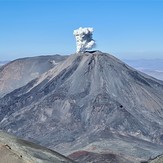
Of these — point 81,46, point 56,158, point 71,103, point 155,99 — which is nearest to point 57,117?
point 71,103

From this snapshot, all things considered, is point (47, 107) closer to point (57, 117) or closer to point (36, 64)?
point (57, 117)

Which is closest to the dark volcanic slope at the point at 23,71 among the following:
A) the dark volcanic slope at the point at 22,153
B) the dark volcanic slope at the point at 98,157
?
the dark volcanic slope at the point at 98,157

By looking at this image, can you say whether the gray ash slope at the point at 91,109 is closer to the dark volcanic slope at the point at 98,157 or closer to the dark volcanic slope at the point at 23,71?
the dark volcanic slope at the point at 98,157

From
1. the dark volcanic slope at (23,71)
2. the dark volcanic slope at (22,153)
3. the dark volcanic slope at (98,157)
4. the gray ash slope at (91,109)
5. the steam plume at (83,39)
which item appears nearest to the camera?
the dark volcanic slope at (22,153)

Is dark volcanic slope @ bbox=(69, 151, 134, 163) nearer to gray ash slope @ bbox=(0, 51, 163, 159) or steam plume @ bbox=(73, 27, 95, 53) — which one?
gray ash slope @ bbox=(0, 51, 163, 159)

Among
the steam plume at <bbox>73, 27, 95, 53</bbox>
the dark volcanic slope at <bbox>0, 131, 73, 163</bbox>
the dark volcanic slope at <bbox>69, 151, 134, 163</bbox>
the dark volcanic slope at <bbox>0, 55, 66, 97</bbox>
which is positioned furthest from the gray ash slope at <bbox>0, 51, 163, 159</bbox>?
the dark volcanic slope at <bbox>0, 131, 73, 163</bbox>

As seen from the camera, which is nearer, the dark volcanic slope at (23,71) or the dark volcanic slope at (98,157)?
the dark volcanic slope at (98,157)

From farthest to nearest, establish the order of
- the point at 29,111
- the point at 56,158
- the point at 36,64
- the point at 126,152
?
the point at 36,64 → the point at 29,111 → the point at 126,152 → the point at 56,158
